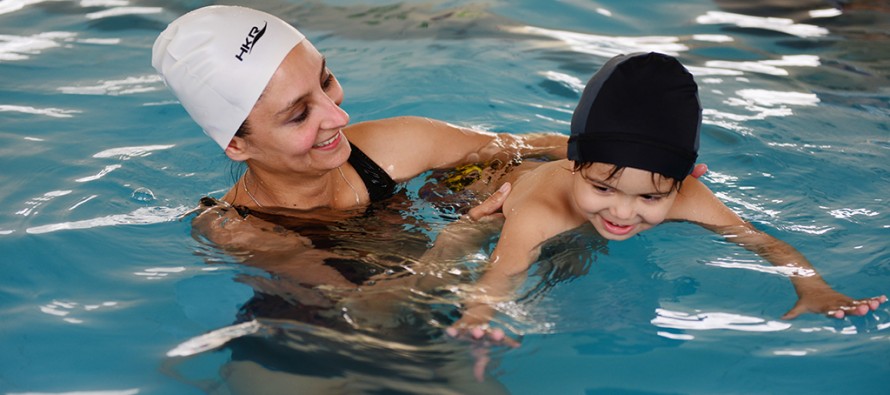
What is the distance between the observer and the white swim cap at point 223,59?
391 centimetres

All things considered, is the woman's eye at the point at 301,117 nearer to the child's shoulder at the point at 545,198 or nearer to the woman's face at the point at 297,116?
Answer: the woman's face at the point at 297,116

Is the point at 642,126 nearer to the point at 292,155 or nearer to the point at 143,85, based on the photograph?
the point at 292,155

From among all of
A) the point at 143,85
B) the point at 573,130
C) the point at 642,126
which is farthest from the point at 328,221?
the point at 143,85

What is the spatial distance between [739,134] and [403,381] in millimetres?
3490

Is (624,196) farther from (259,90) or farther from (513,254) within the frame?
(259,90)

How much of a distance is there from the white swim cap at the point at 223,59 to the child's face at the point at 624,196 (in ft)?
4.74

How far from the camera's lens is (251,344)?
12.3 ft

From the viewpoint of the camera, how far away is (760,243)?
4.26 m

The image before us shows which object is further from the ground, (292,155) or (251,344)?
(292,155)

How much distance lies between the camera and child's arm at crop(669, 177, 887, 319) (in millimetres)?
3869

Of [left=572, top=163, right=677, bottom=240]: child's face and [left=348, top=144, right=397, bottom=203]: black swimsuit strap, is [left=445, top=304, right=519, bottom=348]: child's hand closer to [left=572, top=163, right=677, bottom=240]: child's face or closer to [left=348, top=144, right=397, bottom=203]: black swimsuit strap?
[left=572, top=163, right=677, bottom=240]: child's face

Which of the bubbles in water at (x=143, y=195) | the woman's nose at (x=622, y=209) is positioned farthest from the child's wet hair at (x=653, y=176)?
the bubbles in water at (x=143, y=195)

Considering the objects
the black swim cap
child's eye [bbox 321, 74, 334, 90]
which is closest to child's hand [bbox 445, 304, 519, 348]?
the black swim cap

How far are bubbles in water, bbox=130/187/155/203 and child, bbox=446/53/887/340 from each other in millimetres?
2310
